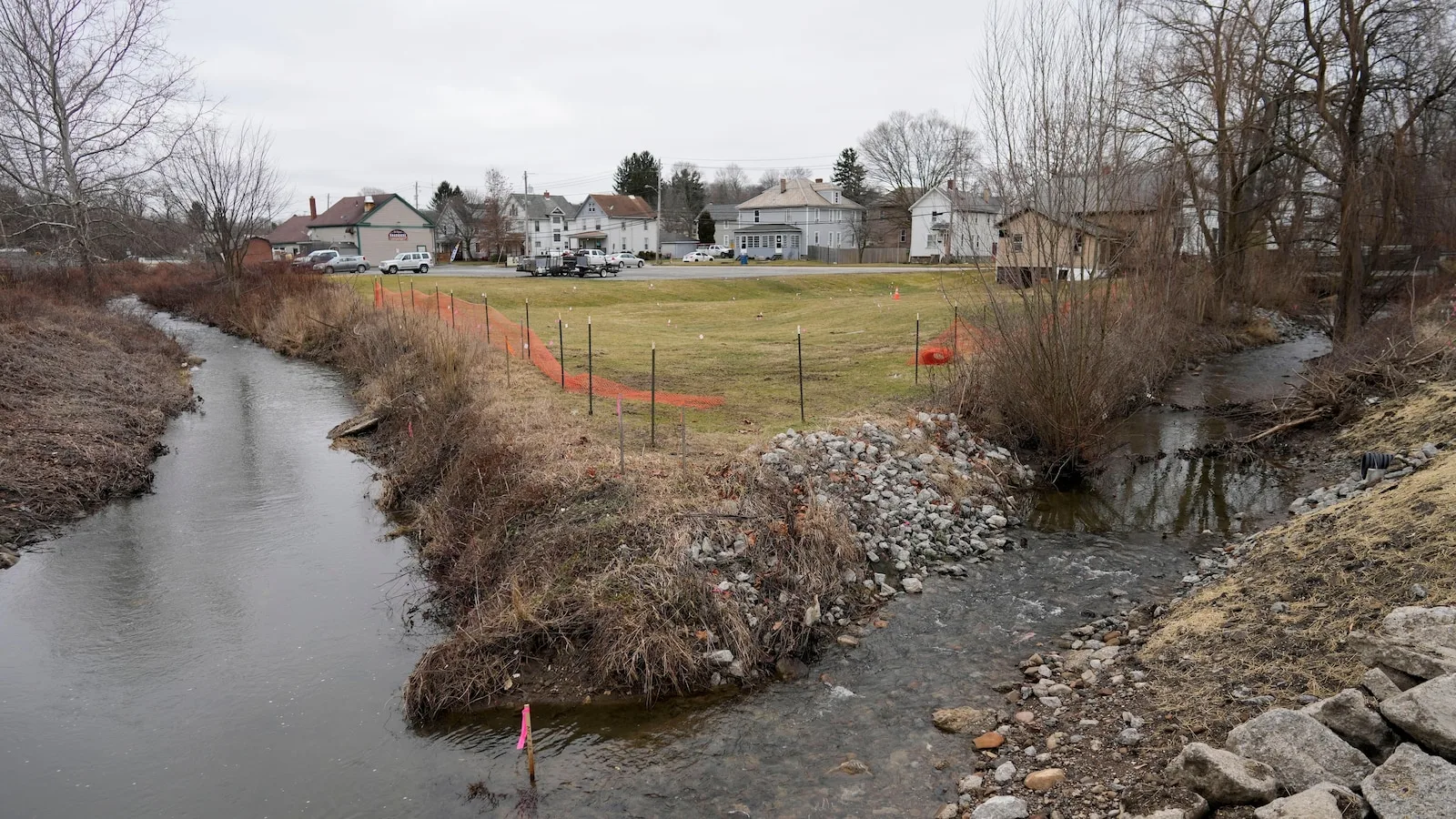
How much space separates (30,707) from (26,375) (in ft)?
34.1

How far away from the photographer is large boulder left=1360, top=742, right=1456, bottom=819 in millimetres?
3906

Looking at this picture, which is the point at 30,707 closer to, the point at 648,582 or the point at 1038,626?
the point at 648,582

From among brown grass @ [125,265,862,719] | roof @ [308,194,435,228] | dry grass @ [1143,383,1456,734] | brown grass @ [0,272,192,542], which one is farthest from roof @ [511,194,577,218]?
dry grass @ [1143,383,1456,734]

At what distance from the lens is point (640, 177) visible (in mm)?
90688

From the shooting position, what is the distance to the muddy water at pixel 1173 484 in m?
11.5

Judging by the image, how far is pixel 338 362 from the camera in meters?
23.7

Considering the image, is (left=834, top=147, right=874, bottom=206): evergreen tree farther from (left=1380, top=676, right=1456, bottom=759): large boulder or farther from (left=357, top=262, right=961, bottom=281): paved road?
(left=1380, top=676, right=1456, bottom=759): large boulder

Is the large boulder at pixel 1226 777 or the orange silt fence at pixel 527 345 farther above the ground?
the orange silt fence at pixel 527 345

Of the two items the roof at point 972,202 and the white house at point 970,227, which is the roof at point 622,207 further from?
the roof at point 972,202

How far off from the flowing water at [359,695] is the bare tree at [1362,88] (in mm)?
11868

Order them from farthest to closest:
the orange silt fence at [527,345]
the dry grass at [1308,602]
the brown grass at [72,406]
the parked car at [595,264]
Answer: the parked car at [595,264] → the orange silt fence at [527,345] → the brown grass at [72,406] → the dry grass at [1308,602]

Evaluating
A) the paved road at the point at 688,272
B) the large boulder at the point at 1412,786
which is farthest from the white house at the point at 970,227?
the paved road at the point at 688,272

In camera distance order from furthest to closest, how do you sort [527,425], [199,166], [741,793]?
[199,166] < [527,425] < [741,793]

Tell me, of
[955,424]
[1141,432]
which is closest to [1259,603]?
[955,424]
